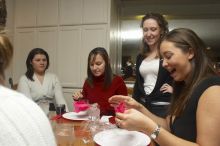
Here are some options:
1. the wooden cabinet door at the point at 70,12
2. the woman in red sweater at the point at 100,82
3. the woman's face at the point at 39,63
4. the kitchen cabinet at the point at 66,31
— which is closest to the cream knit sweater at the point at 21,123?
the woman in red sweater at the point at 100,82

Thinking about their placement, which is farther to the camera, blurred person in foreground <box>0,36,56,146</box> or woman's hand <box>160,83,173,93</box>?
woman's hand <box>160,83,173,93</box>

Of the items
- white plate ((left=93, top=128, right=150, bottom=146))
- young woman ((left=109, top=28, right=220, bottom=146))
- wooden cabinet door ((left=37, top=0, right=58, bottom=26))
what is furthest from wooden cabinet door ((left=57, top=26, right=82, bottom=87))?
young woman ((left=109, top=28, right=220, bottom=146))

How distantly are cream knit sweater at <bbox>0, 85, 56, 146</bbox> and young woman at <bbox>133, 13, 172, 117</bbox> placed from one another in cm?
137

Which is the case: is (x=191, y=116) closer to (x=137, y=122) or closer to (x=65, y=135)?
(x=137, y=122)

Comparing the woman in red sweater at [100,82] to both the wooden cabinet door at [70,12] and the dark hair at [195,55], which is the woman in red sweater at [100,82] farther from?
the wooden cabinet door at [70,12]

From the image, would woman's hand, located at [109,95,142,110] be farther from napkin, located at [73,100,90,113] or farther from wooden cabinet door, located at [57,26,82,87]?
wooden cabinet door, located at [57,26,82,87]

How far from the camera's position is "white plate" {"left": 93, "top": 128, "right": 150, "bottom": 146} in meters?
1.12

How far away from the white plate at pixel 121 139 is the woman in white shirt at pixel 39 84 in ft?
5.89

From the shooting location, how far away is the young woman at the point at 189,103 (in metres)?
0.93

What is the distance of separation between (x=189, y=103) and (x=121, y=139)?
348mm

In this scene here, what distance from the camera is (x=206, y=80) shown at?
1021 millimetres

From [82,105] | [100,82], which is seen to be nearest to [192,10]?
[100,82]

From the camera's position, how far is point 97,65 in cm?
234

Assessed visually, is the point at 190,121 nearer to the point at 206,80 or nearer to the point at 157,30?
the point at 206,80
